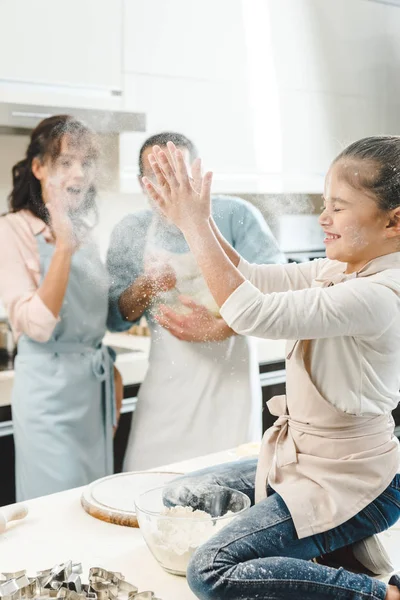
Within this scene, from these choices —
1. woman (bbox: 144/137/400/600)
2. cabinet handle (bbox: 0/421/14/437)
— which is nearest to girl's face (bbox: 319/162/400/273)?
woman (bbox: 144/137/400/600)

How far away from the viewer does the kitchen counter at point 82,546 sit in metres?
1.19

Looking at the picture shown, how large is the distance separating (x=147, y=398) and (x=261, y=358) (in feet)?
A: 1.25

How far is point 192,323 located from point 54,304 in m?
0.33

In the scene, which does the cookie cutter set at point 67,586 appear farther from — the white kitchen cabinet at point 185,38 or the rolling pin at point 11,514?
→ the white kitchen cabinet at point 185,38

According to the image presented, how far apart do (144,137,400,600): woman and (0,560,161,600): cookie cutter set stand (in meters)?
0.10

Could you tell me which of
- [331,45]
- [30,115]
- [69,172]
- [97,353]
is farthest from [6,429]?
[331,45]

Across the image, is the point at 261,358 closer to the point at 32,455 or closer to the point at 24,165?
the point at 32,455

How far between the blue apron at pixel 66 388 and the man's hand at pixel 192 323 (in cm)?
15

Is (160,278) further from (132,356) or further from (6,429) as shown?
(6,429)

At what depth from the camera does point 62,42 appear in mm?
1890

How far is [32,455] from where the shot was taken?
1.93 m

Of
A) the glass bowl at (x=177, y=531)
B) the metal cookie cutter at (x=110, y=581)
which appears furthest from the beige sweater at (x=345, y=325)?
the metal cookie cutter at (x=110, y=581)

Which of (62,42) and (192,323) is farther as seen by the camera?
(192,323)

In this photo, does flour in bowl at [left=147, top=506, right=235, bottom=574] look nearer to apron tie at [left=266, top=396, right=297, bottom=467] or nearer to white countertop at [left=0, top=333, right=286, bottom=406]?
apron tie at [left=266, top=396, right=297, bottom=467]
